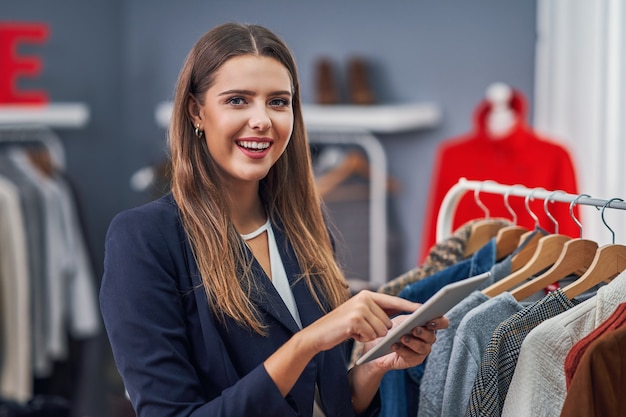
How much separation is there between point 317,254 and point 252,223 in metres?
0.13

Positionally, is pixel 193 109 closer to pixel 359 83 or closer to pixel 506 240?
pixel 506 240

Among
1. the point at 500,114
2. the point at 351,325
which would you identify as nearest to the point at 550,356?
the point at 351,325

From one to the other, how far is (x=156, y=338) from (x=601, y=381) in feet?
2.06

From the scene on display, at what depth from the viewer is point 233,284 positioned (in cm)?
143

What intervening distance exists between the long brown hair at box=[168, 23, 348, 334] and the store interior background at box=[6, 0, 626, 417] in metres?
1.91

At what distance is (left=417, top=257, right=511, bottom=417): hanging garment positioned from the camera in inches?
59.1

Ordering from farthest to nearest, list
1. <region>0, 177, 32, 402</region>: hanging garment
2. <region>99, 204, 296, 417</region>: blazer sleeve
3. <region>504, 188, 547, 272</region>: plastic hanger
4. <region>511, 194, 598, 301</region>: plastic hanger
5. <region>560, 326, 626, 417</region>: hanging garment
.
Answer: <region>0, 177, 32, 402</region>: hanging garment < <region>504, 188, 547, 272</region>: plastic hanger < <region>511, 194, 598, 301</region>: plastic hanger < <region>99, 204, 296, 417</region>: blazer sleeve < <region>560, 326, 626, 417</region>: hanging garment

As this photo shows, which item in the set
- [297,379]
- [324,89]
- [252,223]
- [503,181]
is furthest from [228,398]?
[324,89]

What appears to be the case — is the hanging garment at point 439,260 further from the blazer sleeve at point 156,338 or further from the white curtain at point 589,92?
the white curtain at point 589,92

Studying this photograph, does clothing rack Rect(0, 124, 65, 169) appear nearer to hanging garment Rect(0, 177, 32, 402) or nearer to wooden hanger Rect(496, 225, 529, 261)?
hanging garment Rect(0, 177, 32, 402)

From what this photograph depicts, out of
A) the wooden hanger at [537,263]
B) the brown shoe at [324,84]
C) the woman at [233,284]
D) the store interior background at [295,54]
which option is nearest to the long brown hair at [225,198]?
the woman at [233,284]

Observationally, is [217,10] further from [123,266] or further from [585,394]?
[585,394]

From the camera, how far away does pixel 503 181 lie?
2930 millimetres

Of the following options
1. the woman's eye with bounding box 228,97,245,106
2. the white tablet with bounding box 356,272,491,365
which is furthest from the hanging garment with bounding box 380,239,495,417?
the woman's eye with bounding box 228,97,245,106
